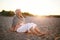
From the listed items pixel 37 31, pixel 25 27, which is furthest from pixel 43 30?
pixel 25 27

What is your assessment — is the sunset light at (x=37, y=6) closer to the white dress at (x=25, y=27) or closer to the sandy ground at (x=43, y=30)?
the sandy ground at (x=43, y=30)

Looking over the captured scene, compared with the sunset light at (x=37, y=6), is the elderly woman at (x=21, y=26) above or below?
below

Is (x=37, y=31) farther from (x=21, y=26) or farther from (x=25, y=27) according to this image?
(x=21, y=26)

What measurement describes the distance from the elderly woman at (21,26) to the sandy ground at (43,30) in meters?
0.10

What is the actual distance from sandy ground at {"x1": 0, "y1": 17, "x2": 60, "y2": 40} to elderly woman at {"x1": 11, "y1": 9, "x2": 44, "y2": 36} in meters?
0.10

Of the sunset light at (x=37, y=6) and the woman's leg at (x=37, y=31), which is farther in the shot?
the sunset light at (x=37, y=6)

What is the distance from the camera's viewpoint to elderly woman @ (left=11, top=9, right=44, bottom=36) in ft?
12.2

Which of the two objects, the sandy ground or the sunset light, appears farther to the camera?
the sunset light

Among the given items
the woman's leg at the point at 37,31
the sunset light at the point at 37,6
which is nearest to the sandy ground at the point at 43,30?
the woman's leg at the point at 37,31

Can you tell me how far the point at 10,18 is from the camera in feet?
12.8

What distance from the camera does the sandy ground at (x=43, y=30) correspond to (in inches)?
144

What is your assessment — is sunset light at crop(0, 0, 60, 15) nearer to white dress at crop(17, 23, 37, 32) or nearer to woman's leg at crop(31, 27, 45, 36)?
white dress at crop(17, 23, 37, 32)

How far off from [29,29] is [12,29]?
485mm

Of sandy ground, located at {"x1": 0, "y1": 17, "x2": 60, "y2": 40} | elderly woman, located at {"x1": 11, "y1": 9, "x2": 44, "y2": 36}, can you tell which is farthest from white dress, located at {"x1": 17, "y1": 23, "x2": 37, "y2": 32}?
sandy ground, located at {"x1": 0, "y1": 17, "x2": 60, "y2": 40}
